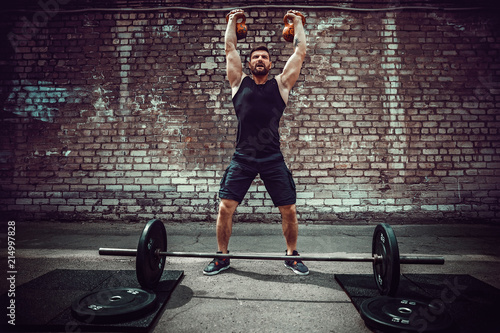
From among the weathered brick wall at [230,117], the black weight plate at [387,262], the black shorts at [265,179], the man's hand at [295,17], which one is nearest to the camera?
the black weight plate at [387,262]

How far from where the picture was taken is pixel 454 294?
1.86 meters

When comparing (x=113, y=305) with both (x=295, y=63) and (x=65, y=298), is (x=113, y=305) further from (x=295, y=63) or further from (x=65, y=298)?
(x=295, y=63)

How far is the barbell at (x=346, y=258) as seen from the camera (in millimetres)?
1673

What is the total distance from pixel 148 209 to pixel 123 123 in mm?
1253

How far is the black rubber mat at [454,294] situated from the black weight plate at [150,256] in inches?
51.2

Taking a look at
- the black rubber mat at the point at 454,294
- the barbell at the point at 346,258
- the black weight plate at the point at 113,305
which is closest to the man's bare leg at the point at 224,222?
the barbell at the point at 346,258

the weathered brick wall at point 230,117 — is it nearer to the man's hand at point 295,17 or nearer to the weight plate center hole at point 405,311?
the man's hand at point 295,17

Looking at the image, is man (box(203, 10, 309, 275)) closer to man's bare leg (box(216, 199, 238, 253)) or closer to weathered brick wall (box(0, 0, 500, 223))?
man's bare leg (box(216, 199, 238, 253))

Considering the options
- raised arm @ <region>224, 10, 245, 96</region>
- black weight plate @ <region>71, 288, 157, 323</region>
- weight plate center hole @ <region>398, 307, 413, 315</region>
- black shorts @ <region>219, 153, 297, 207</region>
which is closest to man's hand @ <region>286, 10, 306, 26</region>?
raised arm @ <region>224, 10, 245, 96</region>

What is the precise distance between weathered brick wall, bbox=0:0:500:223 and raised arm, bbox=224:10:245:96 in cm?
147

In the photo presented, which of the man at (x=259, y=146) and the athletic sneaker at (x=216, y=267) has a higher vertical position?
the man at (x=259, y=146)

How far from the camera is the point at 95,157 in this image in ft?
13.0

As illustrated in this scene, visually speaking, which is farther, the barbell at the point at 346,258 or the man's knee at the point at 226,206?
the man's knee at the point at 226,206

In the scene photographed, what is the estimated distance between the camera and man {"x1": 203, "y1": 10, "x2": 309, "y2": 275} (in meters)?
2.37
